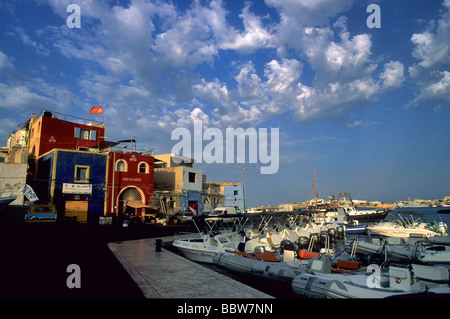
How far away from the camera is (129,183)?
115ft

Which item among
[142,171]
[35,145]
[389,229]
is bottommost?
[389,229]

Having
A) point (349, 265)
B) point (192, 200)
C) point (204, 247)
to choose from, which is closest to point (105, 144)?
point (192, 200)

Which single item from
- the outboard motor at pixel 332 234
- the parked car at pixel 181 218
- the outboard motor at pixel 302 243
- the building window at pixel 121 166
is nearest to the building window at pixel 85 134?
the building window at pixel 121 166

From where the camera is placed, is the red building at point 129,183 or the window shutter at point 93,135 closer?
the red building at point 129,183

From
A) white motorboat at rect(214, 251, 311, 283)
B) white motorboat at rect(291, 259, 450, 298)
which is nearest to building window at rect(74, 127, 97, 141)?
white motorboat at rect(214, 251, 311, 283)

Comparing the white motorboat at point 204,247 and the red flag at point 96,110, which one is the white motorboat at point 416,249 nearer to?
the white motorboat at point 204,247

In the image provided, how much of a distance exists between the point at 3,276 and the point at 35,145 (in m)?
31.4

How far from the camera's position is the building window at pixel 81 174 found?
30.7 metres

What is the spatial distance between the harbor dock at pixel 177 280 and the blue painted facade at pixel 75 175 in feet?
67.7

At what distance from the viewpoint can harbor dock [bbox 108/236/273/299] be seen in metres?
6.93

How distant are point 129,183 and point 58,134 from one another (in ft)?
34.8

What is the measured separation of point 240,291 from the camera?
704 cm
